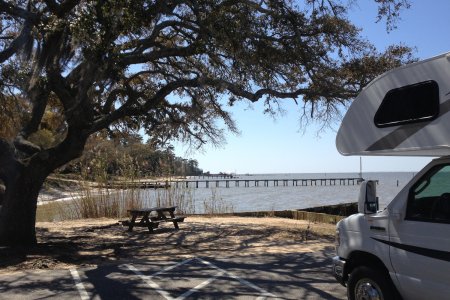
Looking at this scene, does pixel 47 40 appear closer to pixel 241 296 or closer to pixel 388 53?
pixel 241 296

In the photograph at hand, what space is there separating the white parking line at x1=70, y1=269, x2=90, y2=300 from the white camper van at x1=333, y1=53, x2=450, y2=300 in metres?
3.69

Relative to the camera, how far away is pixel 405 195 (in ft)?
16.4

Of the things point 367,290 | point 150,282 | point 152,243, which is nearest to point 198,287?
point 150,282

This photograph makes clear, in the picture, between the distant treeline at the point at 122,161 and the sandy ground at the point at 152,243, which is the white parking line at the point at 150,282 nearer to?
the sandy ground at the point at 152,243

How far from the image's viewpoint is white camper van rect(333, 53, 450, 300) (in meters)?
4.39

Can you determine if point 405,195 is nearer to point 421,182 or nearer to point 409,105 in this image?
point 421,182

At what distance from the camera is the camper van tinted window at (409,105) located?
4.44m

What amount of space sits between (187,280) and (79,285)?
1681mm

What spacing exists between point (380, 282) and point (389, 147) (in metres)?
1.45

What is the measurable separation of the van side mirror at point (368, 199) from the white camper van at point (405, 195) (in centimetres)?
1

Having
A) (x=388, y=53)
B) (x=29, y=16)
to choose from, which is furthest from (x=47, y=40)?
(x=388, y=53)

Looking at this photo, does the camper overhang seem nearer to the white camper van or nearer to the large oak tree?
the white camper van

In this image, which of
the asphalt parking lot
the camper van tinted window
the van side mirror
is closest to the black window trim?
the van side mirror

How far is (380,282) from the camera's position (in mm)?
5125
